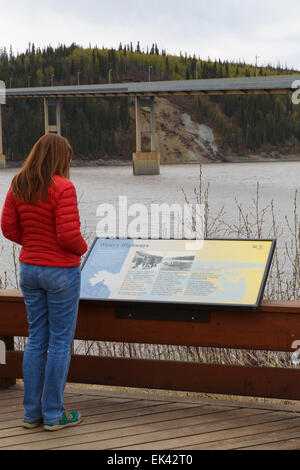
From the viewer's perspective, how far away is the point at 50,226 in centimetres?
386

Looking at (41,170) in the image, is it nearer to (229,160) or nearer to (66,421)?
(66,421)

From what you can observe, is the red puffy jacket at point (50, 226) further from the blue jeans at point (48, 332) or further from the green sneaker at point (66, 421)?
the green sneaker at point (66, 421)

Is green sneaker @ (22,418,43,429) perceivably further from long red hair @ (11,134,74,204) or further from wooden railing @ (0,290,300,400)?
long red hair @ (11,134,74,204)

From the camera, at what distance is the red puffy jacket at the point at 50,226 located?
379cm

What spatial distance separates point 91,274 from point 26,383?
77 centimetres

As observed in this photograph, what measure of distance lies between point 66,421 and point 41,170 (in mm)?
1393

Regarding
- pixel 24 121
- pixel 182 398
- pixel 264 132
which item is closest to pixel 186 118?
pixel 264 132

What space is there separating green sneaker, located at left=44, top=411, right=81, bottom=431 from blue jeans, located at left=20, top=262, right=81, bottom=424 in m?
0.03

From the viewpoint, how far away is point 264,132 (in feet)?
417

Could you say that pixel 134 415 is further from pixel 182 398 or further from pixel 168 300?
pixel 168 300

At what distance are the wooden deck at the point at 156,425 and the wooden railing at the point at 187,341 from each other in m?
0.13

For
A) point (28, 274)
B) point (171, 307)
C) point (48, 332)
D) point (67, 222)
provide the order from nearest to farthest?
point (67, 222), point (28, 274), point (48, 332), point (171, 307)

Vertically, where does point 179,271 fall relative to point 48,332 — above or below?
above

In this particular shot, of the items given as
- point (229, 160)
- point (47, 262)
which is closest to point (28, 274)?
point (47, 262)
